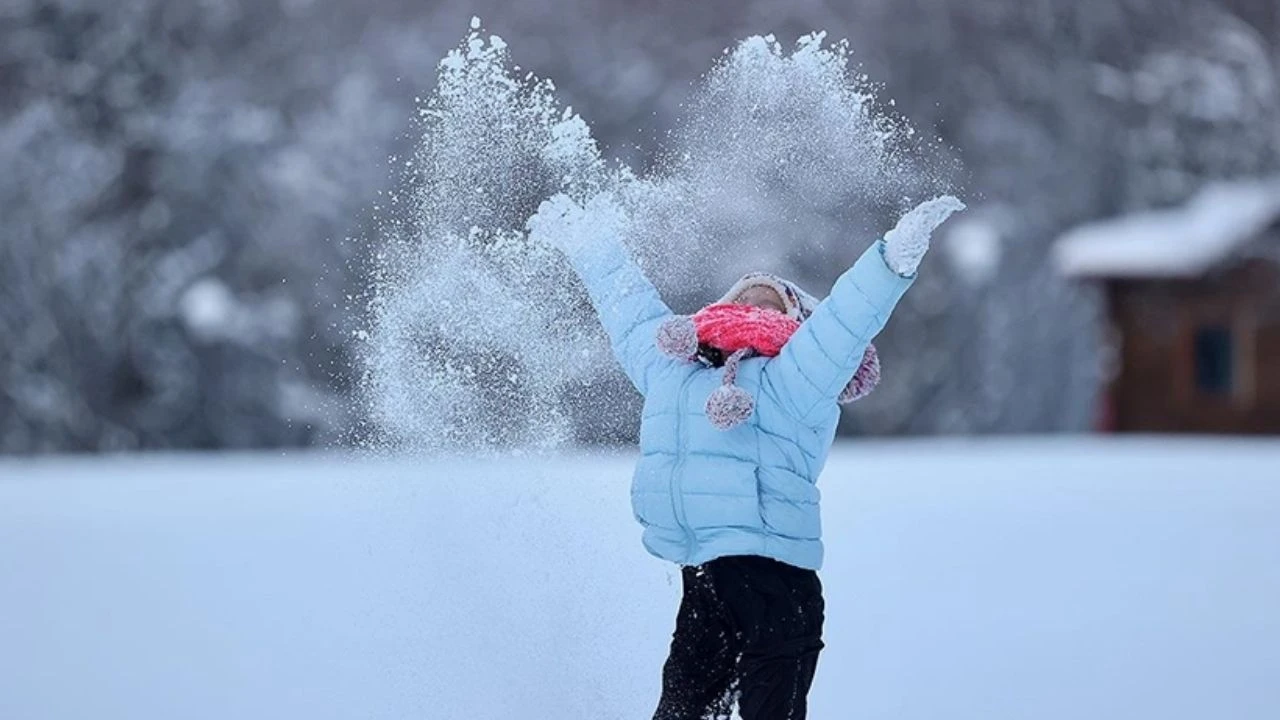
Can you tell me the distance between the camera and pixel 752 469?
3812mm

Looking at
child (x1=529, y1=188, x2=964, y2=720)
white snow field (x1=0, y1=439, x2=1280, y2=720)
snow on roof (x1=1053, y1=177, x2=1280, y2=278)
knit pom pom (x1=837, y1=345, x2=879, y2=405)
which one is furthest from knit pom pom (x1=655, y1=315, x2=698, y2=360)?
snow on roof (x1=1053, y1=177, x2=1280, y2=278)

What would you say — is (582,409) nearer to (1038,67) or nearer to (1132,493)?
(1132,493)

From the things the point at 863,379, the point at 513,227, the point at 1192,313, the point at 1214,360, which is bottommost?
the point at 863,379

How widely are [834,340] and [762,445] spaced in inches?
10.7

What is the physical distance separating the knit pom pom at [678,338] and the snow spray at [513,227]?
110cm

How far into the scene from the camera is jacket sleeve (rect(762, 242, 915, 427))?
145 inches

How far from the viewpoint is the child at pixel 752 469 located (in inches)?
147

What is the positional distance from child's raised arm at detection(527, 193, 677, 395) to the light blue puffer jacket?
0.51 feet

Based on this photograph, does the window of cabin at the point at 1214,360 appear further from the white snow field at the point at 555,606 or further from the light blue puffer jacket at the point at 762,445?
the light blue puffer jacket at the point at 762,445

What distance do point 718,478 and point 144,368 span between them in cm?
2199

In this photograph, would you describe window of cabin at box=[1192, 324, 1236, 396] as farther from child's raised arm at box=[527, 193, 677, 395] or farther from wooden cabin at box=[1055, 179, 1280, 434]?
child's raised arm at box=[527, 193, 677, 395]

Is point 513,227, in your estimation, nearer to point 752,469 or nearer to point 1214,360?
point 752,469

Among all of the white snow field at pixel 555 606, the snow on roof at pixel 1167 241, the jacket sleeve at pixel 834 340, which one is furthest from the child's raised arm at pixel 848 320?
the snow on roof at pixel 1167 241

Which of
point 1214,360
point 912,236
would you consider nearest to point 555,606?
point 912,236
